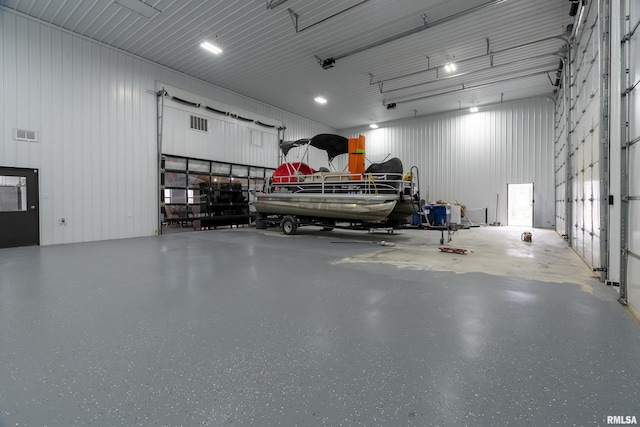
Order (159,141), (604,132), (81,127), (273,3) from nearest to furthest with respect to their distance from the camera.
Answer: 1. (604,132)
2. (273,3)
3. (81,127)
4. (159,141)

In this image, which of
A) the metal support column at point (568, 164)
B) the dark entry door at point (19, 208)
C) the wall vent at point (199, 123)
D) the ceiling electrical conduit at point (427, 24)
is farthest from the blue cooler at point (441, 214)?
the dark entry door at point (19, 208)

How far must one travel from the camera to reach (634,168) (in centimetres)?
287

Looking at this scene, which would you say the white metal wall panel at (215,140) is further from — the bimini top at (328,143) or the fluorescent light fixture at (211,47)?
the bimini top at (328,143)

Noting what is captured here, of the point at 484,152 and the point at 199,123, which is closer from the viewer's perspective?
the point at 199,123

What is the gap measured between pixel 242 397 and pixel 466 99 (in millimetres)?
13642

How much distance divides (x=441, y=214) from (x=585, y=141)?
5.66m

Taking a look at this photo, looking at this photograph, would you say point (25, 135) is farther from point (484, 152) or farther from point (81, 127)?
point (484, 152)

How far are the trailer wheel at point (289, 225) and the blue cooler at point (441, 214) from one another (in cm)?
540

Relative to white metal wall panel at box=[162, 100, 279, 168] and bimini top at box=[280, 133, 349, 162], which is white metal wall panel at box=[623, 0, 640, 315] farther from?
white metal wall panel at box=[162, 100, 279, 168]

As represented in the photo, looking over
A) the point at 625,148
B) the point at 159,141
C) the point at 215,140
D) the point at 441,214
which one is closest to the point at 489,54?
the point at 441,214

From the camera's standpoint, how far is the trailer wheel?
8.78 m

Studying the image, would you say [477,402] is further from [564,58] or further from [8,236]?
[564,58]

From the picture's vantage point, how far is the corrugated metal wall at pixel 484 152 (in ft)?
38.0

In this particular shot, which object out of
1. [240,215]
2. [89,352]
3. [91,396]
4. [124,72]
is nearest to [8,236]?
[124,72]
